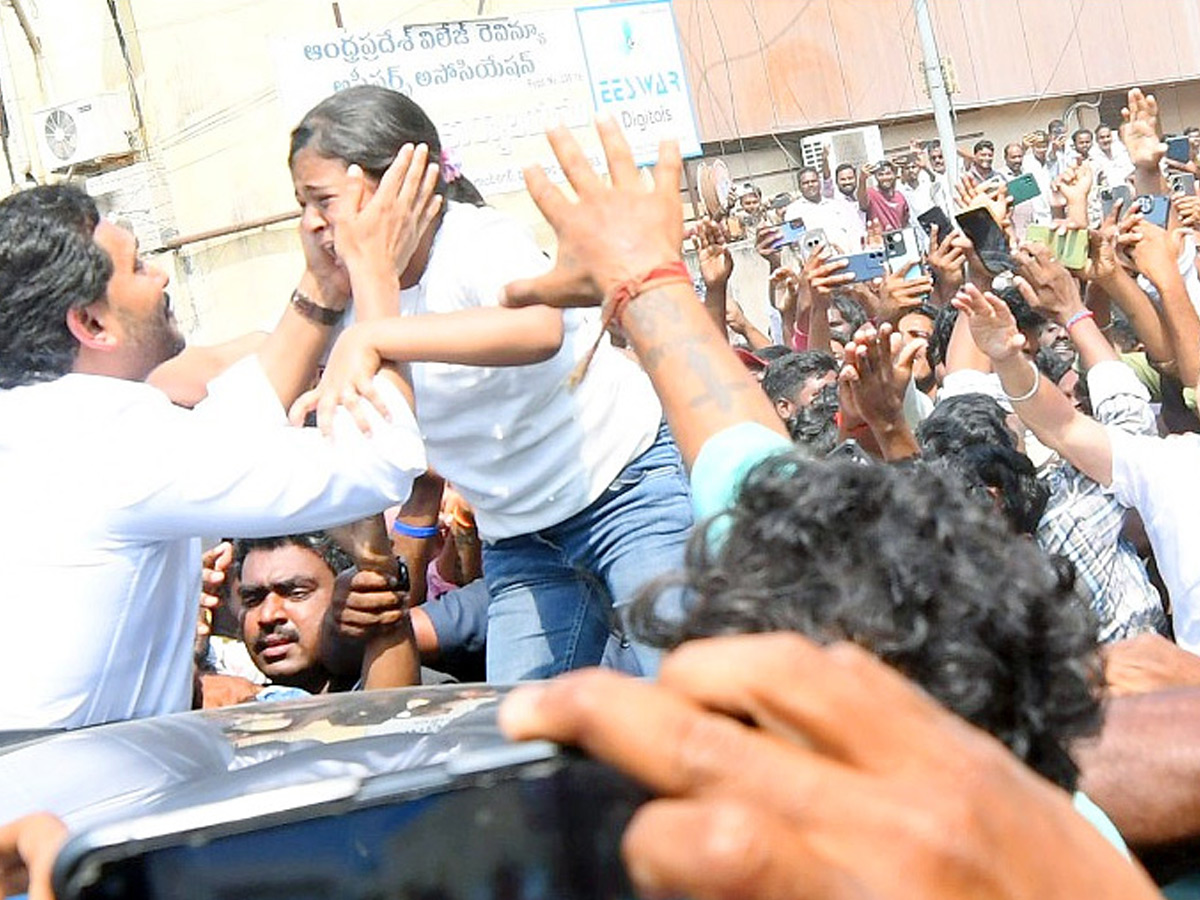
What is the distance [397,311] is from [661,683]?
6.50 ft

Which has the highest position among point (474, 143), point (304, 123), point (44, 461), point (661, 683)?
point (474, 143)

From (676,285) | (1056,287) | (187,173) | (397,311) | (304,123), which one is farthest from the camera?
(187,173)

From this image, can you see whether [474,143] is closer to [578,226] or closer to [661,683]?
[578,226]

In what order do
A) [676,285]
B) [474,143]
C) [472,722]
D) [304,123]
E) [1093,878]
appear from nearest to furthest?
[1093,878], [472,722], [676,285], [304,123], [474,143]

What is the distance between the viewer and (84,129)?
17469 millimetres

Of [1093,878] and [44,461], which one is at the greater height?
[44,461]

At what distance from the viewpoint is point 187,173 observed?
17766mm

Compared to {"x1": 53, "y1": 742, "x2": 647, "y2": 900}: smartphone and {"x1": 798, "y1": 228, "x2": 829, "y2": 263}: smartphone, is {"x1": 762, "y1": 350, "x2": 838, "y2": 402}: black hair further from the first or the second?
{"x1": 53, "y1": 742, "x2": 647, "y2": 900}: smartphone

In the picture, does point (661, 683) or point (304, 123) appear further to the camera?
point (304, 123)

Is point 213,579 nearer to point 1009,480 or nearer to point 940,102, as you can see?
point 1009,480

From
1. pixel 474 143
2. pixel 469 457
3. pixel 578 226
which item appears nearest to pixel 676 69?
pixel 474 143

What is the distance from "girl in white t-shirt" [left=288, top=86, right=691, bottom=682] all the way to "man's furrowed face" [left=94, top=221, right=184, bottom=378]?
0.80ft

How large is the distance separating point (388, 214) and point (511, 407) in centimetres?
46

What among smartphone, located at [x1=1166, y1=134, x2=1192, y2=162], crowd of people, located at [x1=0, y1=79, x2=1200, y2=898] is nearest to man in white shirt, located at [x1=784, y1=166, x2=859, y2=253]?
smartphone, located at [x1=1166, y1=134, x2=1192, y2=162]
